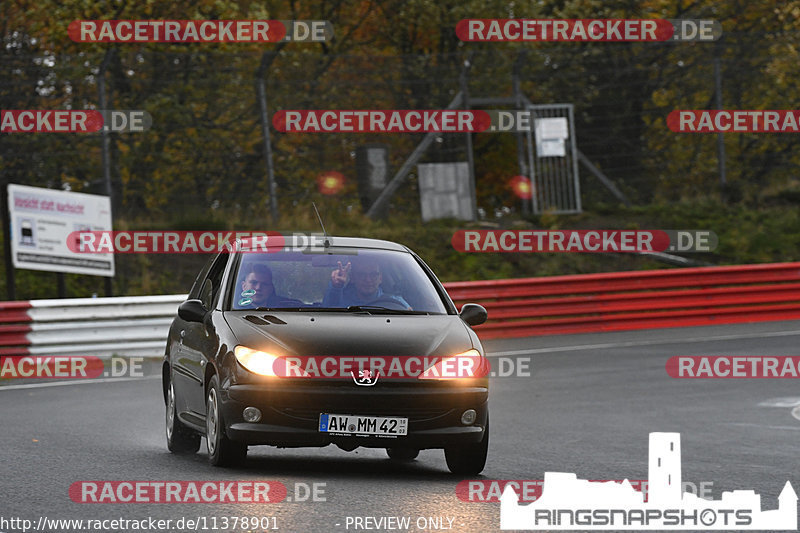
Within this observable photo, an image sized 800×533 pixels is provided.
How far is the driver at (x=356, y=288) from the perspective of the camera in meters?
10.1

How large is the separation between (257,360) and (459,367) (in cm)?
125

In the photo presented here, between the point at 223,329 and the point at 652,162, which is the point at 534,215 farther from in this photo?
the point at 223,329

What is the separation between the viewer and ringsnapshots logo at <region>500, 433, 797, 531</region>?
7711 mm

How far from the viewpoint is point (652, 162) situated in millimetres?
28203

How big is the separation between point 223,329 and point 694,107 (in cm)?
2094

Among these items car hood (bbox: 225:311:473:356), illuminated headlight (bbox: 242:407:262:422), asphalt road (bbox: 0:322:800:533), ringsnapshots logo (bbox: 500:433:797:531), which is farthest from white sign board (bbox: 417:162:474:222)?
illuminated headlight (bbox: 242:407:262:422)

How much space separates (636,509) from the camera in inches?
324

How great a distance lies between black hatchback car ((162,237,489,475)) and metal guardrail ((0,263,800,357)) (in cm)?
991

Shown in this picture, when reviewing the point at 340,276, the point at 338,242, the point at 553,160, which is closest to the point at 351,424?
the point at 340,276

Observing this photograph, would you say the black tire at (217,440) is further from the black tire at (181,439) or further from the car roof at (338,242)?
the car roof at (338,242)

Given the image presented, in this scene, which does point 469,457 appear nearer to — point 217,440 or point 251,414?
point 251,414

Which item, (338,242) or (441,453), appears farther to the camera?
(441,453)

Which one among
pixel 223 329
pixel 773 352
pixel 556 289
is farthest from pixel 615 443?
pixel 556 289

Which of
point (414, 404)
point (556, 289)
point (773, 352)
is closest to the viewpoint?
point (414, 404)
